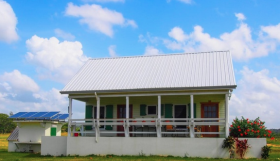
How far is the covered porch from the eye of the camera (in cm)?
1944

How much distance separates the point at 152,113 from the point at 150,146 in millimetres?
3703

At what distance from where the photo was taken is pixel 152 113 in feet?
72.1

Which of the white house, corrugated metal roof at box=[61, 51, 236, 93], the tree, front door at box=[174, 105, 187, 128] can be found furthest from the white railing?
the tree

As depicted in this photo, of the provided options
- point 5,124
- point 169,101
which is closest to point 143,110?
point 169,101

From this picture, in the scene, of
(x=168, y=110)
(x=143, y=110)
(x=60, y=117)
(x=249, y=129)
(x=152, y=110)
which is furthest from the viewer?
(x=60, y=117)

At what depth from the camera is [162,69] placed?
21594 mm

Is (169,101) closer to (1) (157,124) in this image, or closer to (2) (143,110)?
(2) (143,110)

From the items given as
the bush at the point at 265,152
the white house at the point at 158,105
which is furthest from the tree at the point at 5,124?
the bush at the point at 265,152

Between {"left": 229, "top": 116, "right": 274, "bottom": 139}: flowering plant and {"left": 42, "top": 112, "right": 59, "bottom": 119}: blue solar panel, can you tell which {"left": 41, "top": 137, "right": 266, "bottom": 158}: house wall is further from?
{"left": 42, "top": 112, "right": 59, "bottom": 119}: blue solar panel

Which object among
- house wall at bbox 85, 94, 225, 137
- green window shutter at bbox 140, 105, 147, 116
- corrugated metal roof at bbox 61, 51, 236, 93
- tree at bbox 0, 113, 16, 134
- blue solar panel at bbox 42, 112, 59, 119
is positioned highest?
corrugated metal roof at bbox 61, 51, 236, 93

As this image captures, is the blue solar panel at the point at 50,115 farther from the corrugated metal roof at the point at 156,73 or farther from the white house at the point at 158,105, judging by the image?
the corrugated metal roof at the point at 156,73

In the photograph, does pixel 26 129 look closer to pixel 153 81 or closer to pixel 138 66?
pixel 138 66

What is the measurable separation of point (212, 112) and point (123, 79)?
5822 millimetres

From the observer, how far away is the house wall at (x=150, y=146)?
17.7 m
